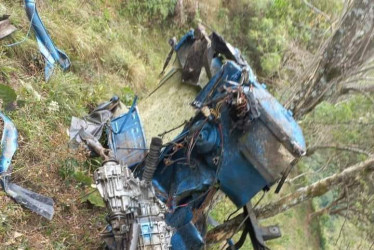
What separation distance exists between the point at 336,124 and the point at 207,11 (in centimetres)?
430

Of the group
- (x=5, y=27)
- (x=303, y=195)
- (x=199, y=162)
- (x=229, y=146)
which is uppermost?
(x=5, y=27)

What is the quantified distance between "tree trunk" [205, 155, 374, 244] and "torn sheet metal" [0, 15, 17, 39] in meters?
3.23

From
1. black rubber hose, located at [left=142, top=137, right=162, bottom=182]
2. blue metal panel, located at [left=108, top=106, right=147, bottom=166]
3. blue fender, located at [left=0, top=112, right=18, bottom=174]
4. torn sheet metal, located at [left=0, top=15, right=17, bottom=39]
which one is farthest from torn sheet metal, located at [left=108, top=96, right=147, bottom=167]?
torn sheet metal, located at [left=0, top=15, right=17, bottom=39]

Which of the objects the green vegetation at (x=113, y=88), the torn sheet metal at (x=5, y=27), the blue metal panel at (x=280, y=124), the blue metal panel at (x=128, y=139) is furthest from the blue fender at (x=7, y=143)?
the blue metal panel at (x=280, y=124)

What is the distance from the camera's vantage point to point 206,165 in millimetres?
3910

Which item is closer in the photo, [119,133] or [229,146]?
[229,146]

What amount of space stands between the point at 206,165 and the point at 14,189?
1.74 m

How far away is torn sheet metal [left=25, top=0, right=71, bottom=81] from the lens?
5359mm

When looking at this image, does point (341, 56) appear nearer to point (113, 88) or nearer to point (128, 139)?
point (128, 139)

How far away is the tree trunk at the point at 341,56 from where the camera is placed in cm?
418

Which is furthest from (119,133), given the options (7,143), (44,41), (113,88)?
(113,88)

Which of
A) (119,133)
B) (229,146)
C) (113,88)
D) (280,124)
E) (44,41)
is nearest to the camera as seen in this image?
(280,124)

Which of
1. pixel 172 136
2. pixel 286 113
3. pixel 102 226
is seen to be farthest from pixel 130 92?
pixel 286 113

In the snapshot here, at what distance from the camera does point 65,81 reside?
547cm
